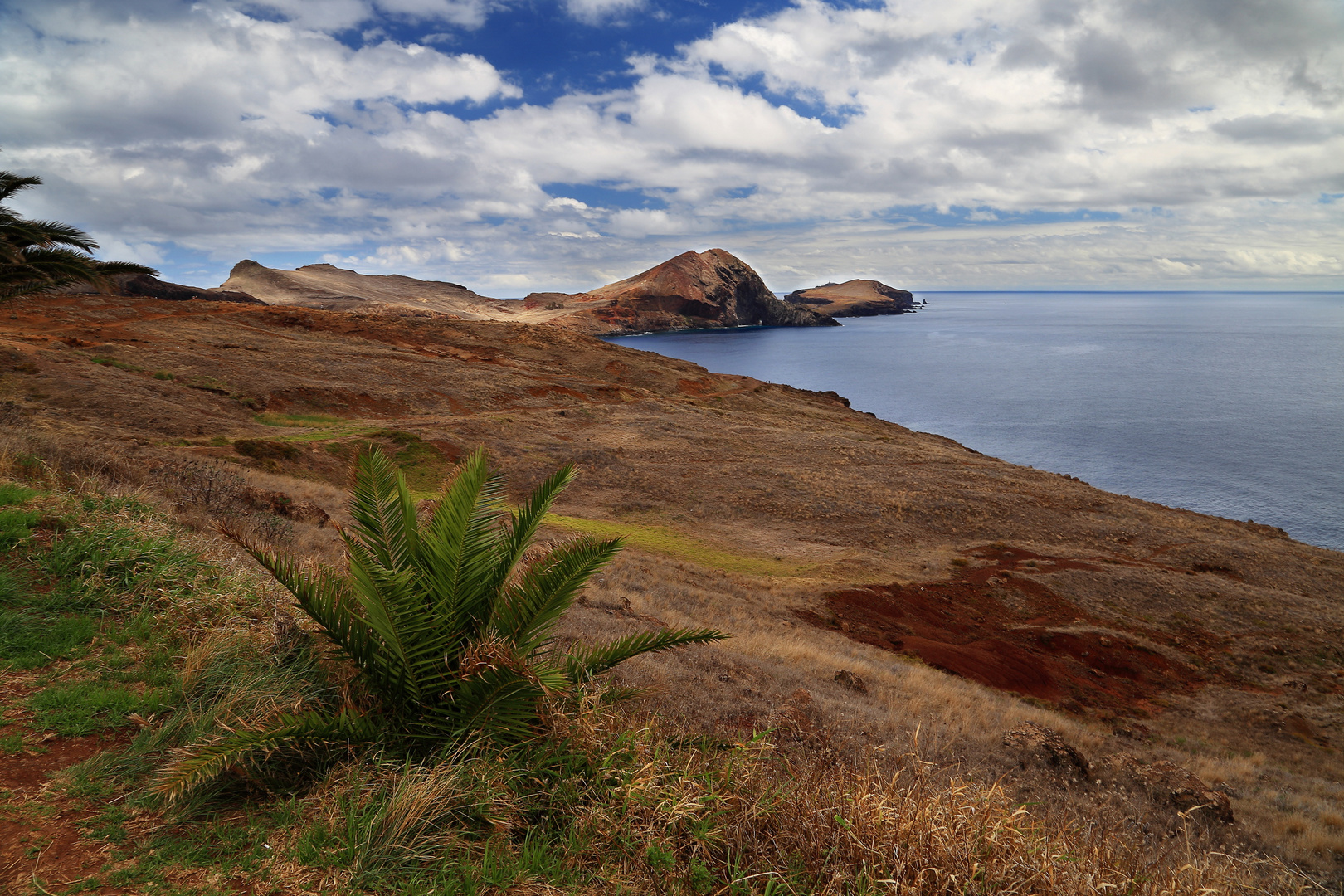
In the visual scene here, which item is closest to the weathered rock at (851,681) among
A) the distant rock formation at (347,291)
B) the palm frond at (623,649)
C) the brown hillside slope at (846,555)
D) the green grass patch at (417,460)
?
the brown hillside slope at (846,555)

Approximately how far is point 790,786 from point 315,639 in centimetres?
353

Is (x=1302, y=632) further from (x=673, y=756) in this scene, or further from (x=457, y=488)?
(x=457, y=488)

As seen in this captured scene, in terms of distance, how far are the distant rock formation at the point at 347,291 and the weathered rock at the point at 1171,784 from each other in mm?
114826

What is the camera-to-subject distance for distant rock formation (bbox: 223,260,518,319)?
130250mm

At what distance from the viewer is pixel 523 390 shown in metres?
39.1

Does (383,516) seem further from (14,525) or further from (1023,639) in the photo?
(1023,639)

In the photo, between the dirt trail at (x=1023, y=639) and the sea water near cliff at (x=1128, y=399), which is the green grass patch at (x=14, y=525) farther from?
the sea water near cliff at (x=1128, y=399)

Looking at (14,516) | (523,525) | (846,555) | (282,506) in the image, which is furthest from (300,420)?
(523,525)

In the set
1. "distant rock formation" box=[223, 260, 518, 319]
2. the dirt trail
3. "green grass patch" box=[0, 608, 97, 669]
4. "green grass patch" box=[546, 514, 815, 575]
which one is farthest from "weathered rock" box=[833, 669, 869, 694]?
"distant rock formation" box=[223, 260, 518, 319]

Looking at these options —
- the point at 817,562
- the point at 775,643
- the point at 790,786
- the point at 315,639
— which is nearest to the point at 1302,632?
the point at 817,562

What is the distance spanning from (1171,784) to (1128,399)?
226ft

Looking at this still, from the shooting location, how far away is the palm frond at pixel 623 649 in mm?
4551

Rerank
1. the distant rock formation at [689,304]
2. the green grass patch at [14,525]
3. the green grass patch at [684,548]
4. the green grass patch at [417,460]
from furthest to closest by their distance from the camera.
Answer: the distant rock formation at [689,304] → the green grass patch at [417,460] → the green grass patch at [684,548] → the green grass patch at [14,525]

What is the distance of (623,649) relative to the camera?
4660mm
